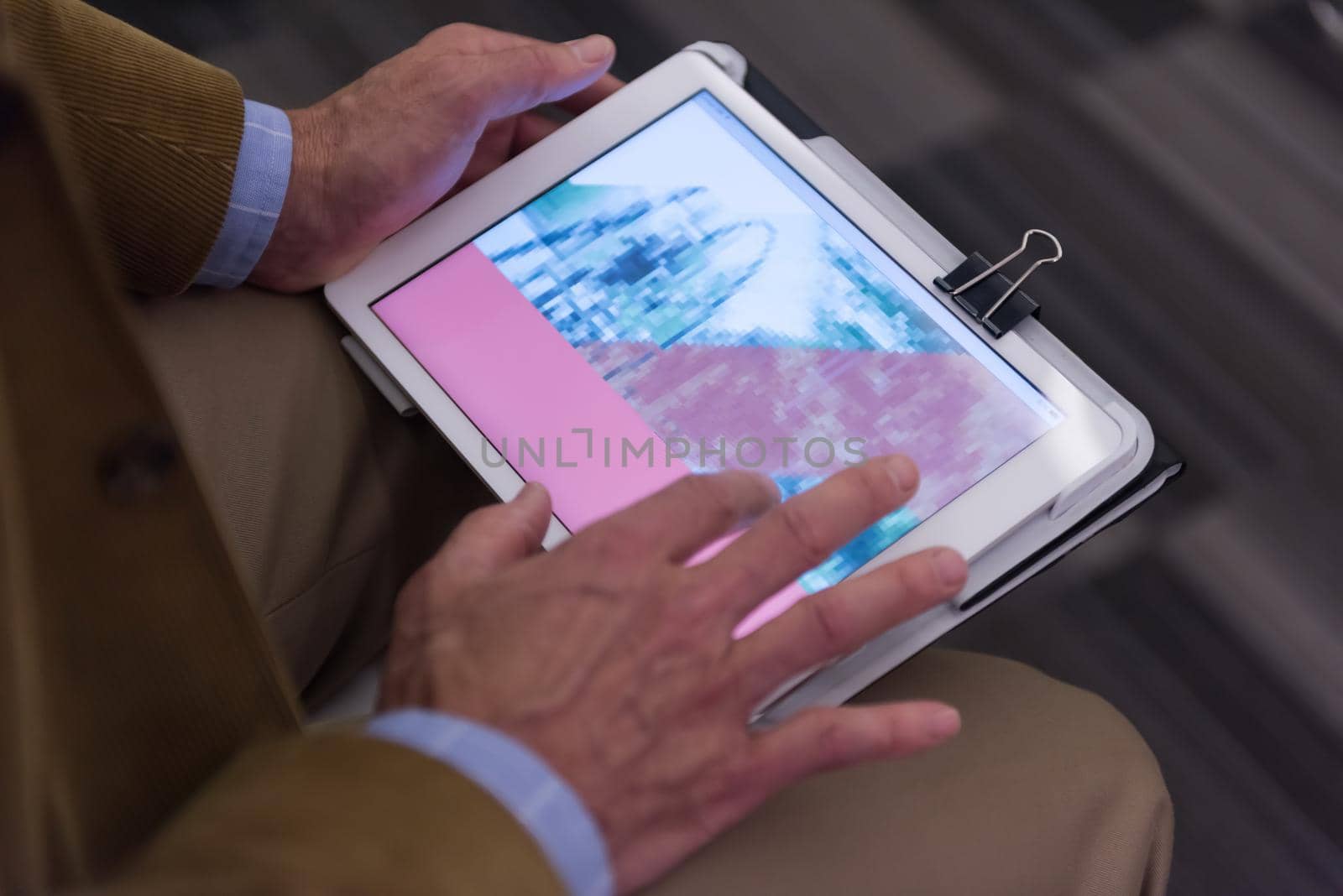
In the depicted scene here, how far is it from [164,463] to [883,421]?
348mm

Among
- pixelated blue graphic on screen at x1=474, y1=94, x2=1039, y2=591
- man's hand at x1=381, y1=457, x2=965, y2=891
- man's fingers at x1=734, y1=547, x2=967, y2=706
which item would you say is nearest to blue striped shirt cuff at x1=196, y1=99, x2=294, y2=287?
pixelated blue graphic on screen at x1=474, y1=94, x2=1039, y2=591

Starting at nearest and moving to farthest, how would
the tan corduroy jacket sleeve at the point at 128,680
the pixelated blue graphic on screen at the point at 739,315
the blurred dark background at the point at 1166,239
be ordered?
the tan corduroy jacket sleeve at the point at 128,680 < the pixelated blue graphic on screen at the point at 739,315 < the blurred dark background at the point at 1166,239

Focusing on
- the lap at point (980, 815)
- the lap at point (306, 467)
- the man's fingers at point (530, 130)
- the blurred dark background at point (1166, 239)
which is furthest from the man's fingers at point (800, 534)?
the blurred dark background at point (1166, 239)

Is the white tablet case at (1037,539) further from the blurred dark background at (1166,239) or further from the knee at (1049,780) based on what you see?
the blurred dark background at (1166,239)

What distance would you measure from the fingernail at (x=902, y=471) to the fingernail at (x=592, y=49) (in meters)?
0.32

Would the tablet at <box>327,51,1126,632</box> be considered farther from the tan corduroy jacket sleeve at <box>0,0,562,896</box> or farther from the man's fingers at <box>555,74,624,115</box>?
the tan corduroy jacket sleeve at <box>0,0,562,896</box>

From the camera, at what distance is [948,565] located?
0.48 meters

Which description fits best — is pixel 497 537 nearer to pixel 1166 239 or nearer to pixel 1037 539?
pixel 1037 539

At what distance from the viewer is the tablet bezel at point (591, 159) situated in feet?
1.78

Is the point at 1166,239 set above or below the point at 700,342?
above

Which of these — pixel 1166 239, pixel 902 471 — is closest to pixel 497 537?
pixel 902 471

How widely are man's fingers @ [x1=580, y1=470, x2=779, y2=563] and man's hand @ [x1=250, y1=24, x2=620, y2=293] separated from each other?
0.26m

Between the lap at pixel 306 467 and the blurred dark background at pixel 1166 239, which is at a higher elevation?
the blurred dark background at pixel 1166 239

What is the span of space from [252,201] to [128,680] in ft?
1.02
